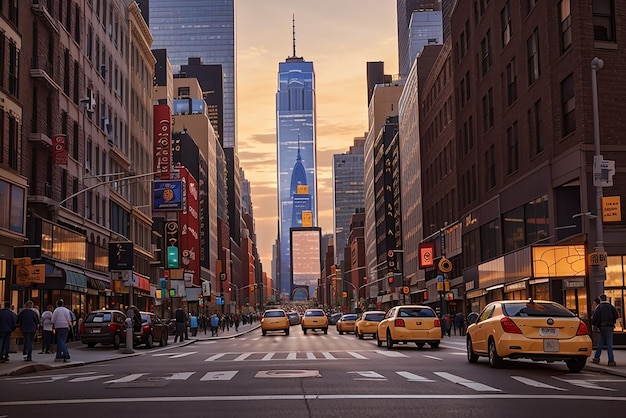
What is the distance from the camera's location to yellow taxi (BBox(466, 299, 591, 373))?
19.7 metres

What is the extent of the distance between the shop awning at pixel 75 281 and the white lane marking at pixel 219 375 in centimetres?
2771

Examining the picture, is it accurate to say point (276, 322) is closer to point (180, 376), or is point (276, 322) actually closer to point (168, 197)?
point (168, 197)

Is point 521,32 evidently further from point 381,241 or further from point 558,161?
point 381,241

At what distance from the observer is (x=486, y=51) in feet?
188

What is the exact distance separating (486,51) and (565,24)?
16974mm

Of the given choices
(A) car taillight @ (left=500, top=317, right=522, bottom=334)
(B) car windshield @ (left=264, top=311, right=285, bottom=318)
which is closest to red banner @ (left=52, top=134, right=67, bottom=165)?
(B) car windshield @ (left=264, top=311, right=285, bottom=318)

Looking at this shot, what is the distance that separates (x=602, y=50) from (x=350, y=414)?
30272mm

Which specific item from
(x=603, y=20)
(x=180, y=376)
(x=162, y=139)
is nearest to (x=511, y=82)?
(x=603, y=20)

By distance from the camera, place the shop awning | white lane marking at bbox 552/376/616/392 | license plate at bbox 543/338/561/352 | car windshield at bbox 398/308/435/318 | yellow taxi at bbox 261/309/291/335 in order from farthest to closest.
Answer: yellow taxi at bbox 261/309/291/335 → the shop awning → car windshield at bbox 398/308/435/318 → license plate at bbox 543/338/561/352 → white lane marking at bbox 552/376/616/392

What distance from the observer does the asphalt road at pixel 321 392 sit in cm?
1224

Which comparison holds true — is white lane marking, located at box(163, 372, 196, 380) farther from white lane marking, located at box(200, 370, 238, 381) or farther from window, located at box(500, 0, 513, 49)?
window, located at box(500, 0, 513, 49)

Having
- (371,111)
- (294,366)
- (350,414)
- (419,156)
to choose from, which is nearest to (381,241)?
(371,111)

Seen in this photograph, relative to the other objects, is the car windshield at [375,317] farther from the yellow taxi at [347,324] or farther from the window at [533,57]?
the window at [533,57]

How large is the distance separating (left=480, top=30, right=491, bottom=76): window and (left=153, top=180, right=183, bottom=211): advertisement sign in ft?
85.9
